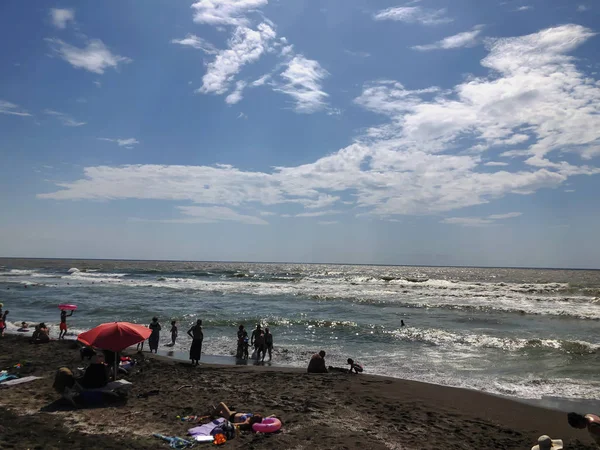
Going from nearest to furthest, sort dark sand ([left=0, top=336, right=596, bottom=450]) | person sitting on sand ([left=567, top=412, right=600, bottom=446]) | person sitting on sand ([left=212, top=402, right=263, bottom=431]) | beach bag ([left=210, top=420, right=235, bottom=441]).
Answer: person sitting on sand ([left=567, top=412, right=600, bottom=446])
dark sand ([left=0, top=336, right=596, bottom=450])
beach bag ([left=210, top=420, right=235, bottom=441])
person sitting on sand ([left=212, top=402, right=263, bottom=431])

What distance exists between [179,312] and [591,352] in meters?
21.9

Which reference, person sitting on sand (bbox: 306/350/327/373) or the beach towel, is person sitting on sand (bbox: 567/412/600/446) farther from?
person sitting on sand (bbox: 306/350/327/373)

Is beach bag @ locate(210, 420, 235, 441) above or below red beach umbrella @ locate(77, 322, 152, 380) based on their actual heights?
below

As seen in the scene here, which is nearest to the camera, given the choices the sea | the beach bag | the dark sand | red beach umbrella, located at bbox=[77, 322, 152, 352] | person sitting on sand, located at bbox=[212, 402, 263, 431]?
the dark sand

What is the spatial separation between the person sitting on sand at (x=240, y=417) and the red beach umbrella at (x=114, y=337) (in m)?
2.69

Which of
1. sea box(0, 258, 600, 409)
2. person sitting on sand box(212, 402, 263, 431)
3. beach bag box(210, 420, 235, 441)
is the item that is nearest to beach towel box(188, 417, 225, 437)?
beach bag box(210, 420, 235, 441)

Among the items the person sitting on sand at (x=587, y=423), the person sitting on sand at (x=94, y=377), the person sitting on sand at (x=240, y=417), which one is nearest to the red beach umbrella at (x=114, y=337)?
the person sitting on sand at (x=94, y=377)

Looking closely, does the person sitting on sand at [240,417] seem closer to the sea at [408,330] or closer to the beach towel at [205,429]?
the beach towel at [205,429]

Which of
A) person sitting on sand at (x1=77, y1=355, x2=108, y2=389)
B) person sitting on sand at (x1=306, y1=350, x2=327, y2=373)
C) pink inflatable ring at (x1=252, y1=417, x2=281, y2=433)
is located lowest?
person sitting on sand at (x1=306, y1=350, x2=327, y2=373)

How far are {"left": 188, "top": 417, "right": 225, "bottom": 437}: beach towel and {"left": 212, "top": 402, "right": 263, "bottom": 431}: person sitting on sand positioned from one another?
0.27m

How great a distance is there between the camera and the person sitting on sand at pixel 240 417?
7848mm

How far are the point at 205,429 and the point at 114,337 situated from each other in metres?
3.36

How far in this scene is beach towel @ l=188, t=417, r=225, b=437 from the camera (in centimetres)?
743

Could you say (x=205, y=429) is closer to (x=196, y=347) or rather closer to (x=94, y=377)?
(x=94, y=377)
